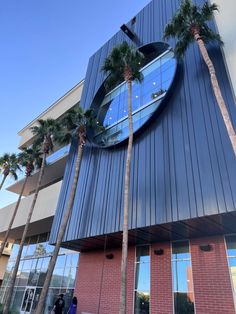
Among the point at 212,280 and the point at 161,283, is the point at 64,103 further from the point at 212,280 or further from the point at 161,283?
the point at 212,280

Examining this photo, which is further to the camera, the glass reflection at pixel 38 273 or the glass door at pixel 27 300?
the glass door at pixel 27 300

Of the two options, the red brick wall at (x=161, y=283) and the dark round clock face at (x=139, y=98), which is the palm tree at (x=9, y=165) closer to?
the dark round clock face at (x=139, y=98)

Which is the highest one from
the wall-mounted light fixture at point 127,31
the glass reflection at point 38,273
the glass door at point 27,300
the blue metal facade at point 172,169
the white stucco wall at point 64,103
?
the white stucco wall at point 64,103

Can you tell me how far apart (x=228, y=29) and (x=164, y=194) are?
937cm

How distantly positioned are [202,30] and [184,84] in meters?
2.82

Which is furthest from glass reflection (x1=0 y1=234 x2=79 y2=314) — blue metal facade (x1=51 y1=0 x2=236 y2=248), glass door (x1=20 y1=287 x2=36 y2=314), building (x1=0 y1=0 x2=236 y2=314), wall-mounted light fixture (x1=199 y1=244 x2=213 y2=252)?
wall-mounted light fixture (x1=199 y1=244 x2=213 y2=252)

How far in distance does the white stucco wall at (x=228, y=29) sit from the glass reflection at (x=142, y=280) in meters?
10.1

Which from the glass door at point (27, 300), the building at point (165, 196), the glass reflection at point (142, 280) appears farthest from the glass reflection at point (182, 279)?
the glass door at point (27, 300)

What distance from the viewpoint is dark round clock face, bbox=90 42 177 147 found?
52.3 ft

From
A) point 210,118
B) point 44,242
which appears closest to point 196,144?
point 210,118

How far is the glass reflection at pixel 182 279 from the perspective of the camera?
11.6 meters

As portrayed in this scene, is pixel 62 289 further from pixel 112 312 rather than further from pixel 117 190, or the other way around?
pixel 117 190

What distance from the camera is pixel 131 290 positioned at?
14.1 meters

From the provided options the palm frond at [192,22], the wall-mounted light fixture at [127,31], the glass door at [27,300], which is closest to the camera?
the palm frond at [192,22]
